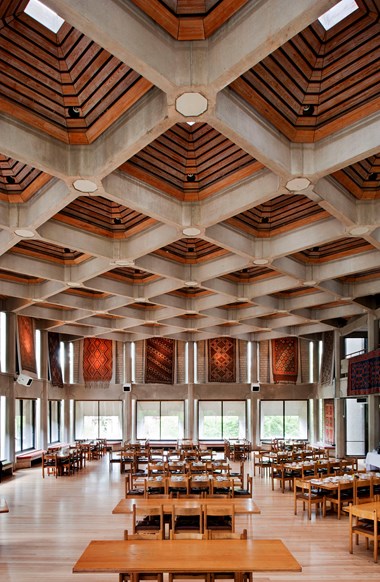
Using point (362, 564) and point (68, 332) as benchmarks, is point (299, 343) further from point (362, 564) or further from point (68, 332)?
point (362, 564)

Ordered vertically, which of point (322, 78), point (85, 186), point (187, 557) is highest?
point (322, 78)

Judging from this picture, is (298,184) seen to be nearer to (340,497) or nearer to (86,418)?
(340,497)

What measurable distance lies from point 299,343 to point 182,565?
20715mm

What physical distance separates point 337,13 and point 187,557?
5.57 m

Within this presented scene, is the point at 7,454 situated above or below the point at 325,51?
below

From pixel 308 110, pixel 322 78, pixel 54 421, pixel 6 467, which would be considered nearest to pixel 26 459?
pixel 6 467

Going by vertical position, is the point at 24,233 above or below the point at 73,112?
below

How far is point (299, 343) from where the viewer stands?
24.9 metres

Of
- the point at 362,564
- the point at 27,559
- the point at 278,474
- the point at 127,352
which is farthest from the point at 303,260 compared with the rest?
the point at 127,352

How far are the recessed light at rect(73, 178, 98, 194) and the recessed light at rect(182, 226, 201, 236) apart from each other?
6.71ft

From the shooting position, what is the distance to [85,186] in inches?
287

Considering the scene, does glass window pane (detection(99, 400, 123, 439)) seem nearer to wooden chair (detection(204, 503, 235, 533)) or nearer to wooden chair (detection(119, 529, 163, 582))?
wooden chair (detection(204, 503, 235, 533))

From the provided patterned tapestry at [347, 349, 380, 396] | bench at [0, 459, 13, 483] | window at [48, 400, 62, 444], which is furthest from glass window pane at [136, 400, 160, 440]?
patterned tapestry at [347, 349, 380, 396]

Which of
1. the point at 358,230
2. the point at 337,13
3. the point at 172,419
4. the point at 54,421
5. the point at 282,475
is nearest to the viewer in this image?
the point at 337,13
